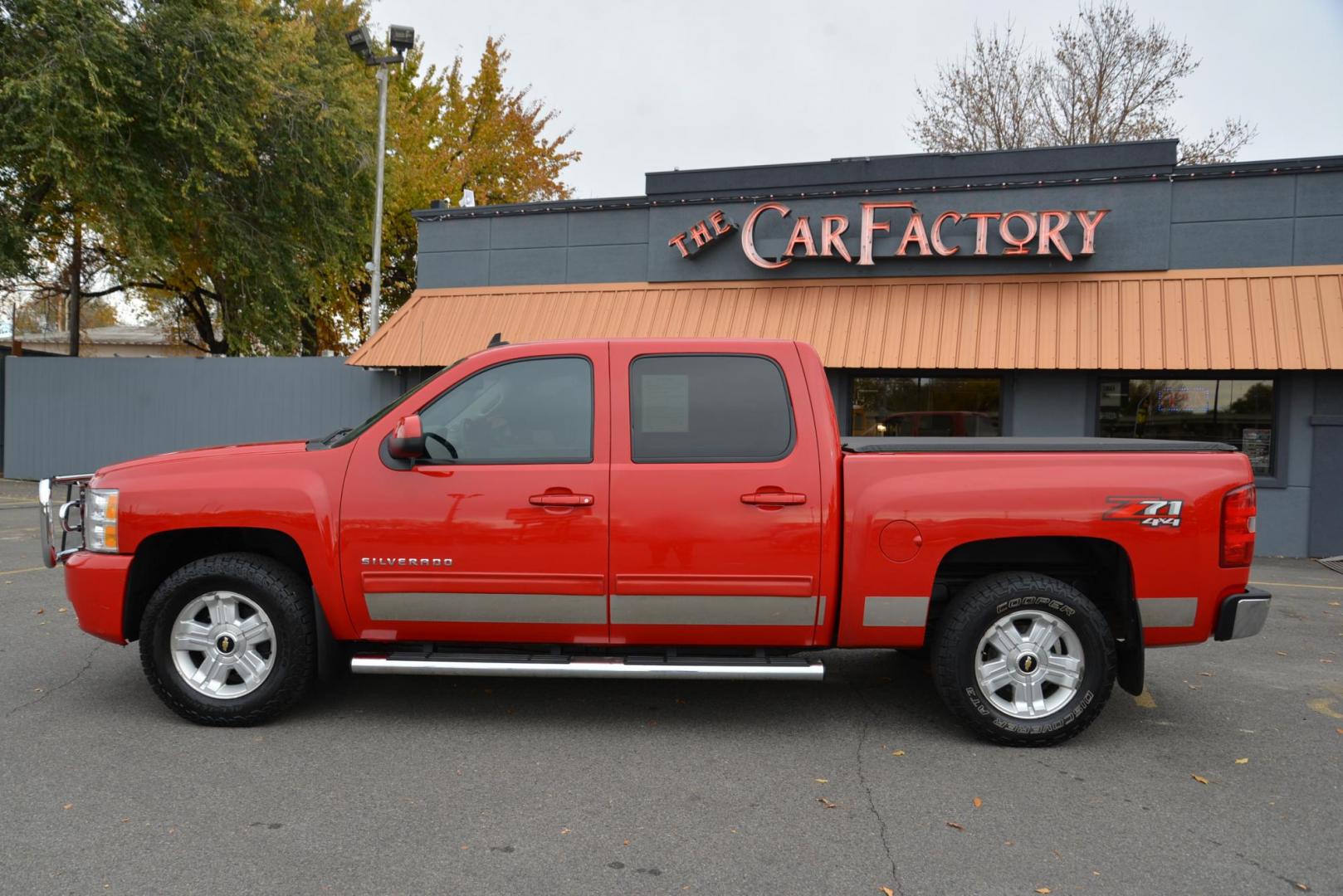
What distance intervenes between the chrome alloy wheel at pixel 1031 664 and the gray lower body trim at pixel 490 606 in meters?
1.87

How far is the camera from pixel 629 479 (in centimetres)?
433

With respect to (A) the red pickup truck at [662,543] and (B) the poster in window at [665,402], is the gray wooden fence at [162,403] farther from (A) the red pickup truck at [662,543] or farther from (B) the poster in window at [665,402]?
(B) the poster in window at [665,402]

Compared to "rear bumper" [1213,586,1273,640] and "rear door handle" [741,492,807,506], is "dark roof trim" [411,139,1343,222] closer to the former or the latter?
"rear bumper" [1213,586,1273,640]

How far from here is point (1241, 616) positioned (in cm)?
420

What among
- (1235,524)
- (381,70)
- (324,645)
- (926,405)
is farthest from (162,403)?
(1235,524)

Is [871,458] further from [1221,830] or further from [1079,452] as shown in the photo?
[1221,830]

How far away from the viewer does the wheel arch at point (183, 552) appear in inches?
179

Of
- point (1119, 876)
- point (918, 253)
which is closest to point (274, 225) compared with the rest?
point (918, 253)

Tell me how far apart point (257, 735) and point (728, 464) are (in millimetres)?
2628

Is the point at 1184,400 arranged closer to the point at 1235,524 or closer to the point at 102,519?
the point at 1235,524

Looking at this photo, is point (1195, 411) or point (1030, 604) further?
point (1195, 411)

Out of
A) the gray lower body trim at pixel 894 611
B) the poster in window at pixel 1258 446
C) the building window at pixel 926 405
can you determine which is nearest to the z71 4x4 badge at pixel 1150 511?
the gray lower body trim at pixel 894 611

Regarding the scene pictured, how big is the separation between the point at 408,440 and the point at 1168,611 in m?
3.66

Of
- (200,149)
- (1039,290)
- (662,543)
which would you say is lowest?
(662,543)
